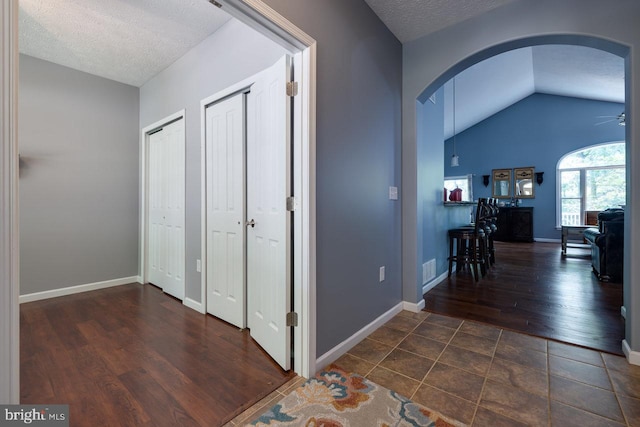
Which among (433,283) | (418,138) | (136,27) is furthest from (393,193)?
(136,27)

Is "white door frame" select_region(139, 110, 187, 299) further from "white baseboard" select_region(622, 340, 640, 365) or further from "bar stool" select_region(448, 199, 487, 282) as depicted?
"white baseboard" select_region(622, 340, 640, 365)

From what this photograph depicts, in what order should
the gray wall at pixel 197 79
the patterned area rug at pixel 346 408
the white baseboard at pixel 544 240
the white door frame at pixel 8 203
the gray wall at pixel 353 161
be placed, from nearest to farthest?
the white door frame at pixel 8 203, the patterned area rug at pixel 346 408, the gray wall at pixel 353 161, the gray wall at pixel 197 79, the white baseboard at pixel 544 240

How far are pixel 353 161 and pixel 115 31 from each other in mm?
2710

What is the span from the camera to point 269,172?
1.88 metres

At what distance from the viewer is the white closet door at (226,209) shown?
2.35 m

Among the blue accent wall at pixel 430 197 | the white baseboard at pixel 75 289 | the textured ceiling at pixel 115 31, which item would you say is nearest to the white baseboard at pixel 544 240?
the blue accent wall at pixel 430 197

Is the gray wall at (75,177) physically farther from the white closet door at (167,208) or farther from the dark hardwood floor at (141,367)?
the dark hardwood floor at (141,367)

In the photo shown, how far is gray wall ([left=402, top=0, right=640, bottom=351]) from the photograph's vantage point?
1733mm

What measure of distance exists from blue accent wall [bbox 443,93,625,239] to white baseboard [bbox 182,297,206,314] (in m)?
7.48

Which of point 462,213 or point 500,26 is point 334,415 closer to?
point 500,26

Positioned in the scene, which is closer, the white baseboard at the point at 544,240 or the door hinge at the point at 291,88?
the door hinge at the point at 291,88

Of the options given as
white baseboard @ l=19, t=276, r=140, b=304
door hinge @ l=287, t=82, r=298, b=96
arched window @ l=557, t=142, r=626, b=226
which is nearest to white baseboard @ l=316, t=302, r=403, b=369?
door hinge @ l=287, t=82, r=298, b=96

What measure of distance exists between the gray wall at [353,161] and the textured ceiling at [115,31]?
1.25 m

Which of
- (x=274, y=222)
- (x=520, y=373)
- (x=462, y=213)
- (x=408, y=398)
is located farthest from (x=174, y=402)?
(x=462, y=213)
